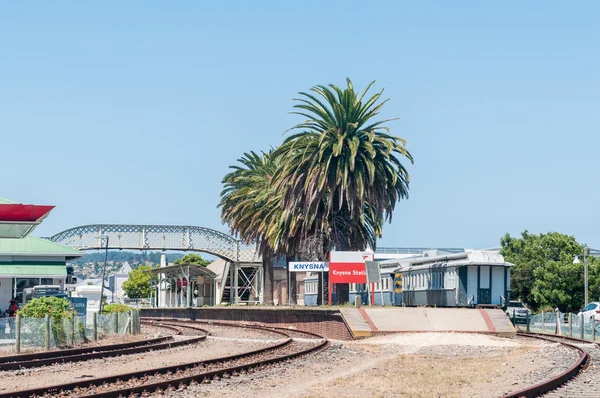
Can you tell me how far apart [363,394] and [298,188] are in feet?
112

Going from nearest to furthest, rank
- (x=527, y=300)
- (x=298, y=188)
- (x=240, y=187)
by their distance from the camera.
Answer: (x=298, y=188) < (x=240, y=187) < (x=527, y=300)

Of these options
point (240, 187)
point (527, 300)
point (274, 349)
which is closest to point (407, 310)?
point (274, 349)

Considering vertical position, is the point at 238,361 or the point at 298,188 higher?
the point at 298,188

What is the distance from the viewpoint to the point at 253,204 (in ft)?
211

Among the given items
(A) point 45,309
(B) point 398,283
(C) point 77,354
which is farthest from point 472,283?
(C) point 77,354

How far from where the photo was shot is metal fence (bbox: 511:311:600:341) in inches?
1407

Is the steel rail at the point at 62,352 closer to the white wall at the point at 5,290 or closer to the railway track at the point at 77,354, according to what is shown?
the railway track at the point at 77,354

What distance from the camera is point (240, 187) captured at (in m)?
69.4

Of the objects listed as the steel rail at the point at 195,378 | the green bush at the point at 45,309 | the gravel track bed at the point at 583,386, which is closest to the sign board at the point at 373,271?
the green bush at the point at 45,309

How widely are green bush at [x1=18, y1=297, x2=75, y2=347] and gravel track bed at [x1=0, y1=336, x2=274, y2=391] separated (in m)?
3.07

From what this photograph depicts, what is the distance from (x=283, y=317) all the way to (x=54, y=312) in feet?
60.5

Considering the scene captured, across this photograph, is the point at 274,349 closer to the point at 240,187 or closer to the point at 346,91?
the point at 346,91

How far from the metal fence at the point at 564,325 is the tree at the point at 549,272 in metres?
25.5

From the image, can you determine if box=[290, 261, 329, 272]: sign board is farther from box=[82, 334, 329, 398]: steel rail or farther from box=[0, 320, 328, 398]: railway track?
box=[82, 334, 329, 398]: steel rail
